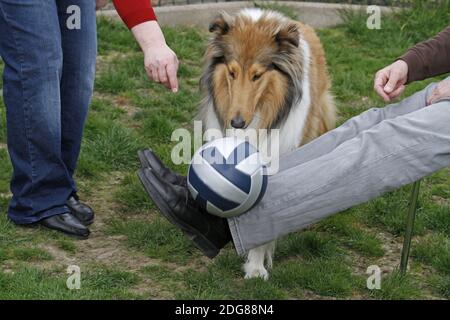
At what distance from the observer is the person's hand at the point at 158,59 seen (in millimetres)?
3469

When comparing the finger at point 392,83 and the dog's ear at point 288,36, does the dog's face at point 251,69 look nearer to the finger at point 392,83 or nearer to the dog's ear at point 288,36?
the dog's ear at point 288,36

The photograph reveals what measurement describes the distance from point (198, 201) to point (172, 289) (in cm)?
51

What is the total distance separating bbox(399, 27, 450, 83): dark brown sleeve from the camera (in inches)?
140

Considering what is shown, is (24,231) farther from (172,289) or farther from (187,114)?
(187,114)

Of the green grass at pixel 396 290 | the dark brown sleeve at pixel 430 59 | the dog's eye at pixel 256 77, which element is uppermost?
the dark brown sleeve at pixel 430 59

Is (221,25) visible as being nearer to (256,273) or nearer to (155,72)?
(155,72)

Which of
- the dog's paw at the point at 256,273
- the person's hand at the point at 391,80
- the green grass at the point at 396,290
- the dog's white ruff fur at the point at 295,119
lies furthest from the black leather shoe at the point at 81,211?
the person's hand at the point at 391,80

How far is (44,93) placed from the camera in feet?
12.3

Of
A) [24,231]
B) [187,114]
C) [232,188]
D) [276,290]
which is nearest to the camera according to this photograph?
[232,188]

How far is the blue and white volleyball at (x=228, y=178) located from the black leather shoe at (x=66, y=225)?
960 millimetres

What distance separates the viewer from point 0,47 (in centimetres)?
374

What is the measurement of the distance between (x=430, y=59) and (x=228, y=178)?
1.06m

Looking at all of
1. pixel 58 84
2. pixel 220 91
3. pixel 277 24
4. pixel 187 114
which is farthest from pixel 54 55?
pixel 187 114

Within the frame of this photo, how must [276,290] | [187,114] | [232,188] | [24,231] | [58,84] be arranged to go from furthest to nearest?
[187,114], [24,231], [58,84], [276,290], [232,188]
